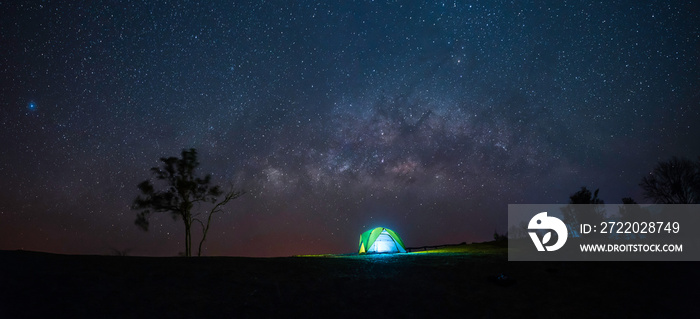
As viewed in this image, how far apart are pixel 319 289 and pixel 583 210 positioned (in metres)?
43.6

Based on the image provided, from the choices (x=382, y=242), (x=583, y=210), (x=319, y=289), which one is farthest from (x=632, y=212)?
(x=319, y=289)

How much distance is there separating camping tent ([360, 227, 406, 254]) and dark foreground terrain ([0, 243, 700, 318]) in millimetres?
17515

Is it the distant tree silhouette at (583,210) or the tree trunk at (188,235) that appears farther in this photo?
the distant tree silhouette at (583,210)

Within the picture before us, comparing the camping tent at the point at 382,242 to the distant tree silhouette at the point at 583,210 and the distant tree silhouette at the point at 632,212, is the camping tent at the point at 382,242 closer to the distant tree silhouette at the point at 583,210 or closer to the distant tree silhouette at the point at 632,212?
the distant tree silhouette at the point at 583,210

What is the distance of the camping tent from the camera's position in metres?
34.4

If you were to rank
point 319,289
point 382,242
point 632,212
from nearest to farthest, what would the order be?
point 319,289
point 382,242
point 632,212

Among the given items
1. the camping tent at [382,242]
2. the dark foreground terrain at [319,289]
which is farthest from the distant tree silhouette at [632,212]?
the dark foreground terrain at [319,289]

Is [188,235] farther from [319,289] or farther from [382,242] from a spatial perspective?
[319,289]

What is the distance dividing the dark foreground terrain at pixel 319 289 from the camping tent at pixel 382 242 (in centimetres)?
1751

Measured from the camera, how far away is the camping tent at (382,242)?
3444 centimetres

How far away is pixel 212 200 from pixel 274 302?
2915cm

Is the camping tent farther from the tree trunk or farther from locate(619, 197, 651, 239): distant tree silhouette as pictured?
locate(619, 197, 651, 239): distant tree silhouette

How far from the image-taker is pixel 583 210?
152 ft

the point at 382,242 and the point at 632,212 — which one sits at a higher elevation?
the point at 632,212
